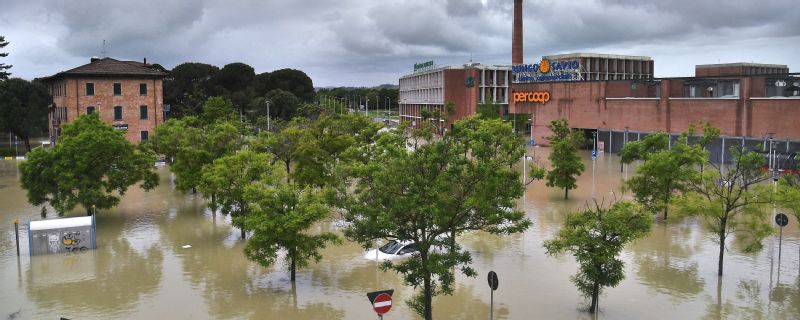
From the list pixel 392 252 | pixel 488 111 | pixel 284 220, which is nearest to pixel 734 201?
pixel 392 252

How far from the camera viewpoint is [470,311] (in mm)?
20969

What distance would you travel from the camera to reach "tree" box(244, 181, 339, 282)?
72.5 ft

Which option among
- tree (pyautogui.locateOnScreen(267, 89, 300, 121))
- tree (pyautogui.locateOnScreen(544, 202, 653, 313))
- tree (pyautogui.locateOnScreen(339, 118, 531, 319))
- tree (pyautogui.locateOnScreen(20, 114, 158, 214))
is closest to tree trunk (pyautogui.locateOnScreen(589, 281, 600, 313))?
tree (pyautogui.locateOnScreen(544, 202, 653, 313))

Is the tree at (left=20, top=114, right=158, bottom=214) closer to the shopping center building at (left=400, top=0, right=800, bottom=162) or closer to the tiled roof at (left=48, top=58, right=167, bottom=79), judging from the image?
the shopping center building at (left=400, top=0, right=800, bottom=162)

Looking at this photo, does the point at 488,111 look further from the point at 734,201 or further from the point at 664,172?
the point at 734,201

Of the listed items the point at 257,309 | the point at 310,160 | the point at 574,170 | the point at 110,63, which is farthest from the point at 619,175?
the point at 110,63

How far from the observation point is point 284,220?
72.7ft

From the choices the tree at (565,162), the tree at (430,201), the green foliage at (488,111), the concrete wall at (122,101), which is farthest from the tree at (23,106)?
the tree at (430,201)

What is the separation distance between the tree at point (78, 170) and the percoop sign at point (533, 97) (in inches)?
2224

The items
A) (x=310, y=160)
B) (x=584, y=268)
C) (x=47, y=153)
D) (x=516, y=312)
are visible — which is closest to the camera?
(x=584, y=268)

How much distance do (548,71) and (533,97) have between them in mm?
3852

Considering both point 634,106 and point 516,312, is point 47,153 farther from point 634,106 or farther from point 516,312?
point 634,106

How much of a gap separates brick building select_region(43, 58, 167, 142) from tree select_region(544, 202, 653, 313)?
2439 inches

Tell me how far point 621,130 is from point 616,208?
5594cm
